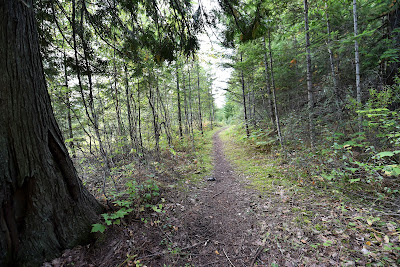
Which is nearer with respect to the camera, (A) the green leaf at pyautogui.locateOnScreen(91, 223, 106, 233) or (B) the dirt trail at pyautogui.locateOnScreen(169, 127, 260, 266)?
(A) the green leaf at pyautogui.locateOnScreen(91, 223, 106, 233)

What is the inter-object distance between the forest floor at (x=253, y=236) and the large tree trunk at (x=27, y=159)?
0.36 meters

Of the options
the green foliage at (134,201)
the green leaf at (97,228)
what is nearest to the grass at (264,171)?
the green foliage at (134,201)

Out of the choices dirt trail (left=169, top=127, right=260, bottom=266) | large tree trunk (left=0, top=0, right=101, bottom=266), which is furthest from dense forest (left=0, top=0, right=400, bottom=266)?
dirt trail (left=169, top=127, right=260, bottom=266)

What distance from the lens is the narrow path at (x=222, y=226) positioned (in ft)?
8.59

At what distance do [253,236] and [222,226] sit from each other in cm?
65

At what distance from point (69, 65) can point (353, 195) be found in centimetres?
706

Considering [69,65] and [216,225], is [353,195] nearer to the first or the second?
[216,225]

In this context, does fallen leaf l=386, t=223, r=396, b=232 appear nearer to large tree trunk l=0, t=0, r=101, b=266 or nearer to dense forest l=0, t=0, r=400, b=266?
dense forest l=0, t=0, r=400, b=266

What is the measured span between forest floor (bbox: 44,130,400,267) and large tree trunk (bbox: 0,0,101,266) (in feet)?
1.19

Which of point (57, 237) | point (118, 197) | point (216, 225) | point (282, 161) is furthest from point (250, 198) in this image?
point (57, 237)

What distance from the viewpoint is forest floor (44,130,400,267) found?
2320 millimetres

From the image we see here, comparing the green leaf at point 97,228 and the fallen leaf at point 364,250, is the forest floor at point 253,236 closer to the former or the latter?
the fallen leaf at point 364,250

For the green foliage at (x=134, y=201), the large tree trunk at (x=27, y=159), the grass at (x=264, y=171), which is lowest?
the grass at (x=264, y=171)

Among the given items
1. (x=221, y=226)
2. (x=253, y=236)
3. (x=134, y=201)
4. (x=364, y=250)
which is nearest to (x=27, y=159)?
(x=134, y=201)
